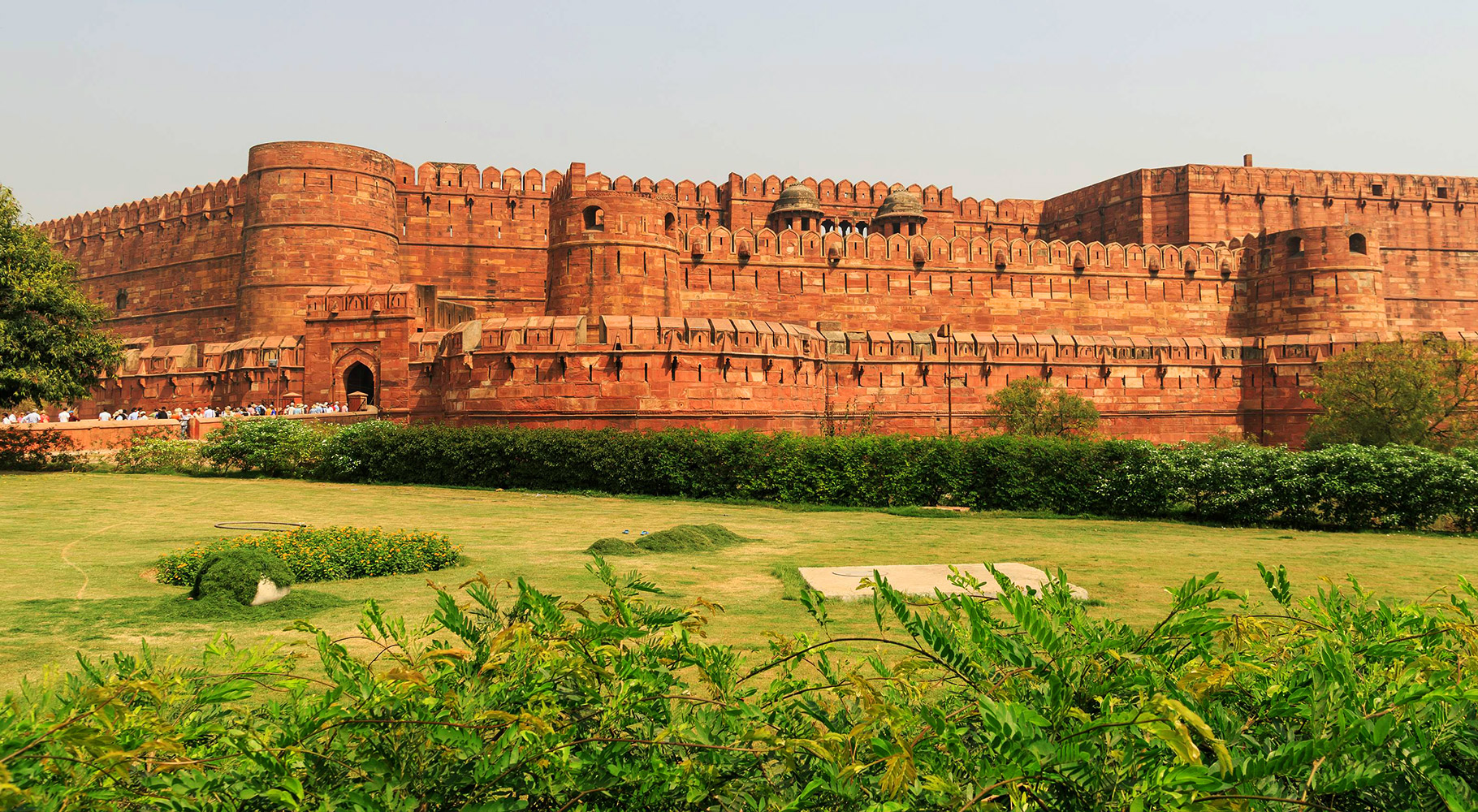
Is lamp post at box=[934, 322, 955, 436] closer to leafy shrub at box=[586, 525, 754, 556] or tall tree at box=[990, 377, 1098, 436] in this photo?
tall tree at box=[990, 377, 1098, 436]

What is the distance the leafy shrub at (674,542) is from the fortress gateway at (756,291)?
332 inches

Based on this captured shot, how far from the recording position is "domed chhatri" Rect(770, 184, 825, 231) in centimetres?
3112

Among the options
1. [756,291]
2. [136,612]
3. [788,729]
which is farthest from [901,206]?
[788,729]

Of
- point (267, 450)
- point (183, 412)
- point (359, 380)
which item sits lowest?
point (267, 450)

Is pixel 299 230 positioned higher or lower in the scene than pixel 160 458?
higher

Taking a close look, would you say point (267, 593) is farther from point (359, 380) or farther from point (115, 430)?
point (359, 380)

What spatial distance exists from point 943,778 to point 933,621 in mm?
590

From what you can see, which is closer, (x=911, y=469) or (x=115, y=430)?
(x=911, y=469)

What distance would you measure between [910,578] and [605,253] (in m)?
16.3

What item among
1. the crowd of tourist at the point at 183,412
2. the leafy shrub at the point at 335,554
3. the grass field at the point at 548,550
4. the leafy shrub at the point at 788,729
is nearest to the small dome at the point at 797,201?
the crowd of tourist at the point at 183,412

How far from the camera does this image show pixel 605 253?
74.3 ft

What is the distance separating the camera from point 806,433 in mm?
20984

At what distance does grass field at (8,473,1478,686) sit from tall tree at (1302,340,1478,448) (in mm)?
7023

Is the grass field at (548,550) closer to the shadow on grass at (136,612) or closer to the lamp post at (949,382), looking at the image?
the shadow on grass at (136,612)
